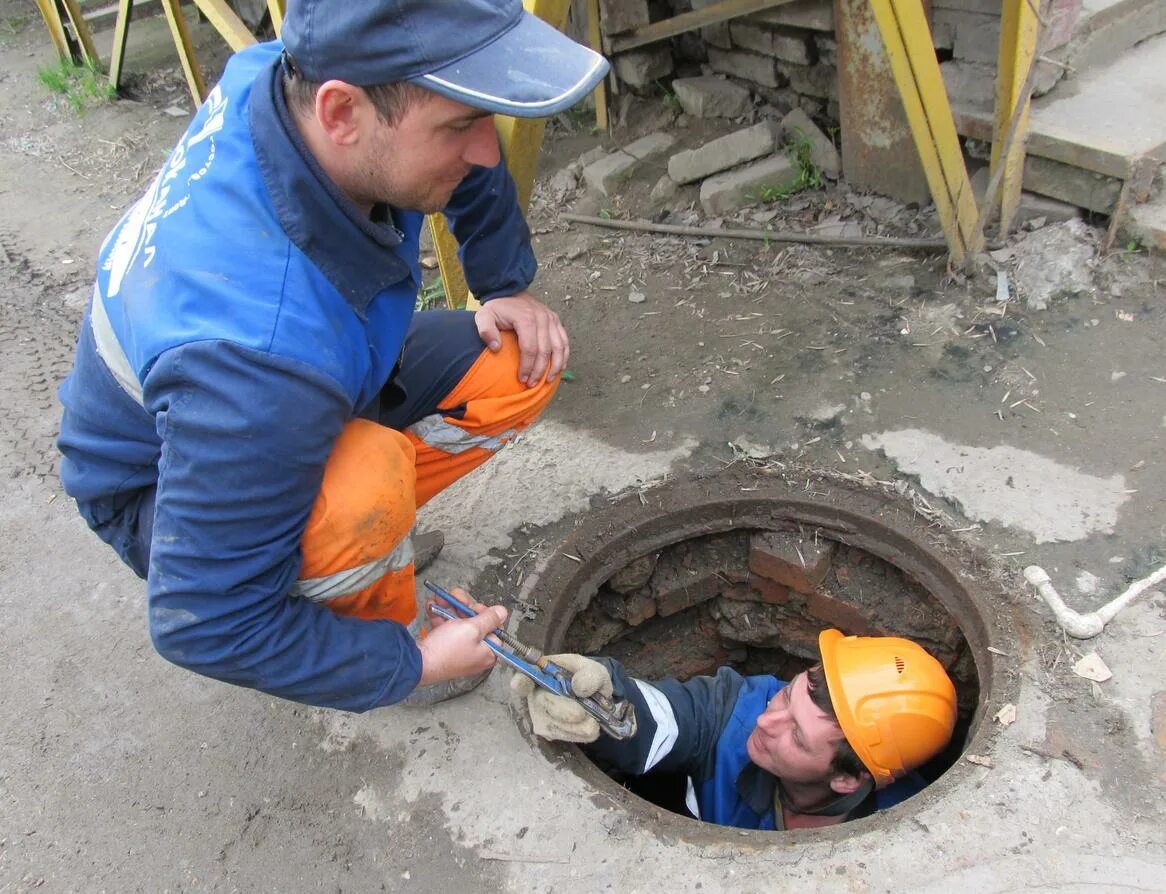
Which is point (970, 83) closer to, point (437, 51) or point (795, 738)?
point (795, 738)

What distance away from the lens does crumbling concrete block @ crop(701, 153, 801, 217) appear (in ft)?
12.4

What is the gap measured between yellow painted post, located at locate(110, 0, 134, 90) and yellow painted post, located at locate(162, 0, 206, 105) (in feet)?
2.36

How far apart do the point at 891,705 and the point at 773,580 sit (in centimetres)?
62

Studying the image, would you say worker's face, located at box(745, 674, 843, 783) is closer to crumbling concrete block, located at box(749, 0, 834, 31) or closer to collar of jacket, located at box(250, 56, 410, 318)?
Result: collar of jacket, located at box(250, 56, 410, 318)

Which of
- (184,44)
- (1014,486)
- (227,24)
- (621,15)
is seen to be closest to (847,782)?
(1014,486)

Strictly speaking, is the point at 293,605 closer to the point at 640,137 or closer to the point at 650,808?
the point at 650,808

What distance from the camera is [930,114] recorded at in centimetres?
282

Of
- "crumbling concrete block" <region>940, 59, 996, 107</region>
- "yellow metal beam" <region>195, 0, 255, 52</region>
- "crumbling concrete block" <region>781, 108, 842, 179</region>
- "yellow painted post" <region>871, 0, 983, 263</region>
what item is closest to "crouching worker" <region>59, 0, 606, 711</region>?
"yellow painted post" <region>871, 0, 983, 263</region>

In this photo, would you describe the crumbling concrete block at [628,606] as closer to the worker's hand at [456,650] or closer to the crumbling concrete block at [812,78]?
the worker's hand at [456,650]

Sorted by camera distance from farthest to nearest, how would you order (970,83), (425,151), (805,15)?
(805,15) < (970,83) < (425,151)

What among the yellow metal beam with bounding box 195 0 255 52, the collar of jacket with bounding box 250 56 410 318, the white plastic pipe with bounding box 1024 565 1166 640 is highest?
the collar of jacket with bounding box 250 56 410 318

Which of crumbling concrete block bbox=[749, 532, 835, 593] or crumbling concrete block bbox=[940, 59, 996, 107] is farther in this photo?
crumbling concrete block bbox=[940, 59, 996, 107]

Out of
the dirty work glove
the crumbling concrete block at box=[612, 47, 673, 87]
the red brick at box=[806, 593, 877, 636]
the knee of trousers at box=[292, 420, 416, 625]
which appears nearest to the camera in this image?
the knee of trousers at box=[292, 420, 416, 625]

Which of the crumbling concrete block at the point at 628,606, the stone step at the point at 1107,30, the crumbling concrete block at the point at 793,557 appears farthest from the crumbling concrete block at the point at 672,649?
the stone step at the point at 1107,30
